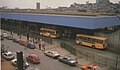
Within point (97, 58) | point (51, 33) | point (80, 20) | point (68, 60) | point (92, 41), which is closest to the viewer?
point (68, 60)

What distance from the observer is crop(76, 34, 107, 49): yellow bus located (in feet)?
97.3

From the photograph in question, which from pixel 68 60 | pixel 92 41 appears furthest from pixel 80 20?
pixel 68 60

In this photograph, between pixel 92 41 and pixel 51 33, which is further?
pixel 51 33

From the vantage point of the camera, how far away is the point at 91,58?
2677cm

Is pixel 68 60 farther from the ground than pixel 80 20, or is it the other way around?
pixel 80 20

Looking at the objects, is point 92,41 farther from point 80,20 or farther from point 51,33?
point 51,33

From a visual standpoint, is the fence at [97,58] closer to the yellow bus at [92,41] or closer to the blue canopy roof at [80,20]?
the yellow bus at [92,41]

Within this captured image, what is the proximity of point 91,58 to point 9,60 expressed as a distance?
36.3 feet

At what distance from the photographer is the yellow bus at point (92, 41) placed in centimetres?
2967

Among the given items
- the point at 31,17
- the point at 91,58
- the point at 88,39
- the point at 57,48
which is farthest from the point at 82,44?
the point at 31,17

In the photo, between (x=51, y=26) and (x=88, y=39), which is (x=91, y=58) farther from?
(x=51, y=26)

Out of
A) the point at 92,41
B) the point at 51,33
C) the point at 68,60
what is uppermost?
the point at 51,33

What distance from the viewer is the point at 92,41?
102 feet

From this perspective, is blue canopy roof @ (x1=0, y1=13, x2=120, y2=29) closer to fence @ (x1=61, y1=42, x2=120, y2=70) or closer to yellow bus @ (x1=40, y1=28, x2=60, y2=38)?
yellow bus @ (x1=40, y1=28, x2=60, y2=38)
